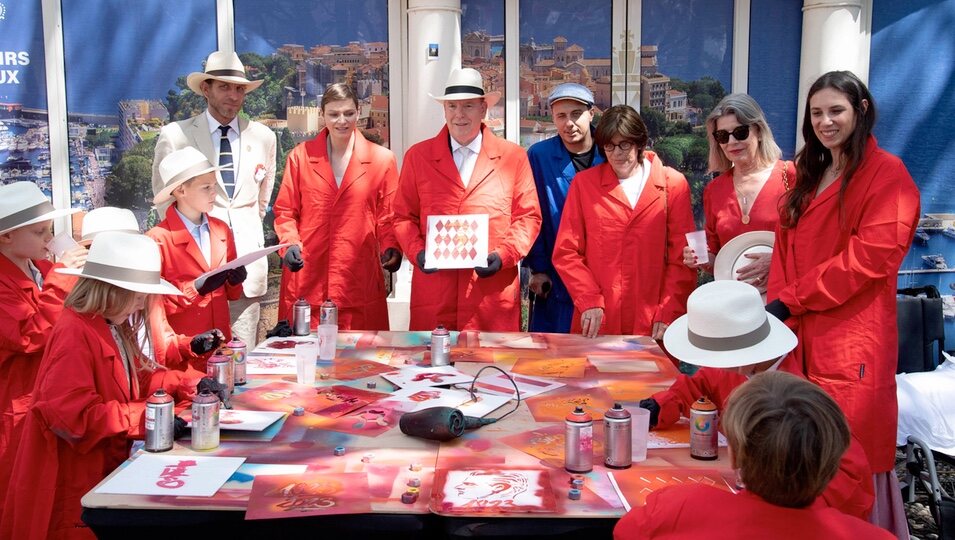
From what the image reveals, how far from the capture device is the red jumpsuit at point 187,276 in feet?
14.3

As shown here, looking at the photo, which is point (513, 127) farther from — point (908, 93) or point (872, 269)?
point (872, 269)

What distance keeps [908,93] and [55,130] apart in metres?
6.60

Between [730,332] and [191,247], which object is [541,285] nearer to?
[191,247]

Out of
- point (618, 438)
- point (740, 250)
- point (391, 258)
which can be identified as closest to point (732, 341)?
point (618, 438)

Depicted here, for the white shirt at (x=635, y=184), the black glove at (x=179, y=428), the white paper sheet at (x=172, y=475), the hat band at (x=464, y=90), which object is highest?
the hat band at (x=464, y=90)

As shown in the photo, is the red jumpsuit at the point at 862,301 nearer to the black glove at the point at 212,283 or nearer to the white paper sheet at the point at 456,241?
the white paper sheet at the point at 456,241

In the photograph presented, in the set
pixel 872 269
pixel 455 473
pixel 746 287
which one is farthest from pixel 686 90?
pixel 455 473

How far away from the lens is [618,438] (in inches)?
105

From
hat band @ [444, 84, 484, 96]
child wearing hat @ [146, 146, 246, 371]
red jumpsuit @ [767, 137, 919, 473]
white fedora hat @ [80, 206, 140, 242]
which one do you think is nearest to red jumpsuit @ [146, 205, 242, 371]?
child wearing hat @ [146, 146, 246, 371]

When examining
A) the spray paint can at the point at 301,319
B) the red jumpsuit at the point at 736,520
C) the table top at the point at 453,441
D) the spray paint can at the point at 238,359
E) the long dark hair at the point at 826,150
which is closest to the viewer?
the red jumpsuit at the point at 736,520

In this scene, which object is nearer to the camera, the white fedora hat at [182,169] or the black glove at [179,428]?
the black glove at [179,428]

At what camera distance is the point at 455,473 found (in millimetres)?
2645

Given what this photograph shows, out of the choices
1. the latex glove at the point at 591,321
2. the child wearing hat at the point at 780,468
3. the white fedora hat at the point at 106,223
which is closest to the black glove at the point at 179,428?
the child wearing hat at the point at 780,468

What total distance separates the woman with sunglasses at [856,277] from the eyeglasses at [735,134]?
2.91 feet
